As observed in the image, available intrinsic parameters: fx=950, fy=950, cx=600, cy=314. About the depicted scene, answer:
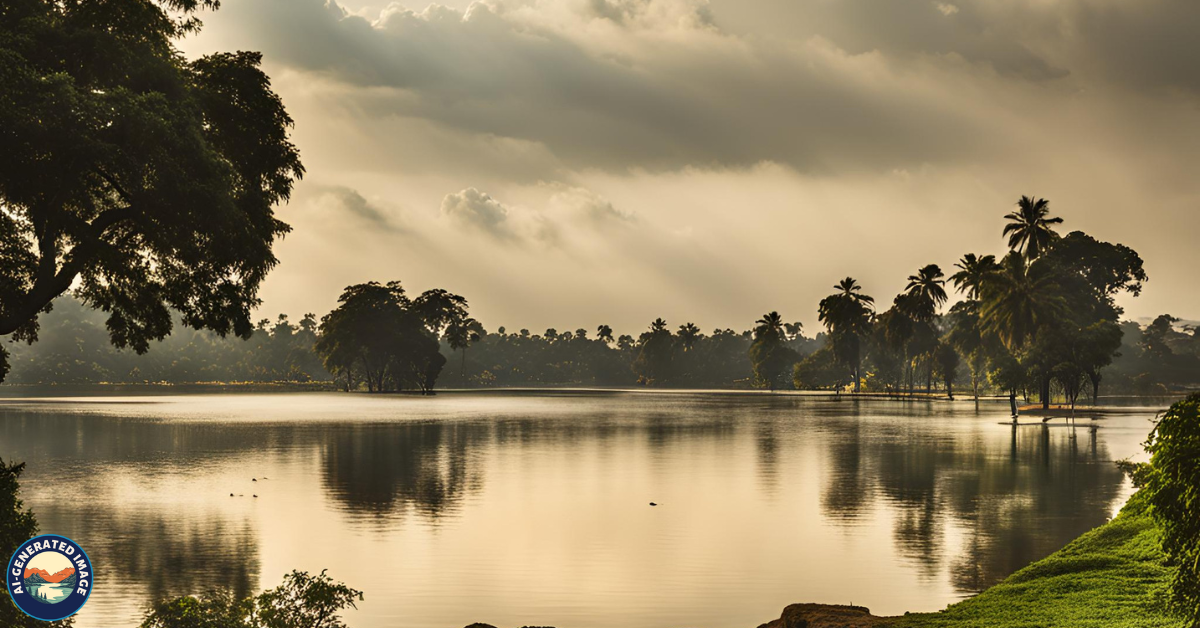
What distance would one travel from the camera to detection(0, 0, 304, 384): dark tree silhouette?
55.0 feet

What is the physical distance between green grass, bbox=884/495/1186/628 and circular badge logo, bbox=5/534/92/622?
34.1 ft

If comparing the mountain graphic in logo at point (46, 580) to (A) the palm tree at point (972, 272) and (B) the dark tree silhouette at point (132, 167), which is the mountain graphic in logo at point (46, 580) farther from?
(A) the palm tree at point (972, 272)

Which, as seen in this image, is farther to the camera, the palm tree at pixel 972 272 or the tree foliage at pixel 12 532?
the palm tree at pixel 972 272

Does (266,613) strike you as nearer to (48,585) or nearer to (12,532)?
(48,585)

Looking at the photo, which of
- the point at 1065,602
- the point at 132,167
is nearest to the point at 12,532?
the point at 132,167

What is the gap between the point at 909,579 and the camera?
18578 mm

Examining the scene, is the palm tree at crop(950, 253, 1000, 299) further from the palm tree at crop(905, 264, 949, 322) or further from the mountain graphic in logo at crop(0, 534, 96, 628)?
the mountain graphic in logo at crop(0, 534, 96, 628)

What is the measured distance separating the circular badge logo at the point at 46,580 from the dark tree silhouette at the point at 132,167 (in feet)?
25.7

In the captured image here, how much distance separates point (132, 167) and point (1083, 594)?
17501 mm

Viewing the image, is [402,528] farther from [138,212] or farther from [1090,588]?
[1090,588]

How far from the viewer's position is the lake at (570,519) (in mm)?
17750

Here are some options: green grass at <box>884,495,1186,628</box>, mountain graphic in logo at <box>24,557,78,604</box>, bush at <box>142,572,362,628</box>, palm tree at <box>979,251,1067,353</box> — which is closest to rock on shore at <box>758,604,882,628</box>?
green grass at <box>884,495,1186,628</box>

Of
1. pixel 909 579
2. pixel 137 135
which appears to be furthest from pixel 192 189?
pixel 909 579

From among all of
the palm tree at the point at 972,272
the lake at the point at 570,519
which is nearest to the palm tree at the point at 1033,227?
the palm tree at the point at 972,272
